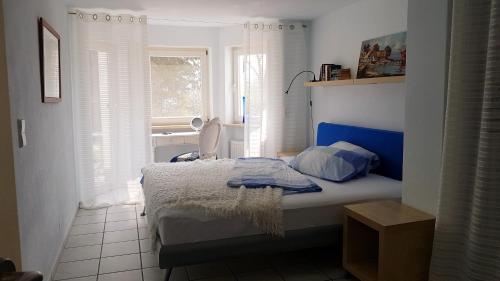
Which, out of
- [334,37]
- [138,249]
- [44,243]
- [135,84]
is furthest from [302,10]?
[44,243]

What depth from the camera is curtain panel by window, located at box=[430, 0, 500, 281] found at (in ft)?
6.20

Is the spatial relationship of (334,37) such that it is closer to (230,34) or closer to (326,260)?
(230,34)

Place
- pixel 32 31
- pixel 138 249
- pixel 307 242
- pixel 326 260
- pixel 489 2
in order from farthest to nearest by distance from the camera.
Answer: pixel 138 249, pixel 326 260, pixel 307 242, pixel 32 31, pixel 489 2

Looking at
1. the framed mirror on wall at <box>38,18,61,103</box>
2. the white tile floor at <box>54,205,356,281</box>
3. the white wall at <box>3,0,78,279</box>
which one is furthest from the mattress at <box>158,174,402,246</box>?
the framed mirror on wall at <box>38,18,61,103</box>

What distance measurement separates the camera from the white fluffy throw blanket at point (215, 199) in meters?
2.61

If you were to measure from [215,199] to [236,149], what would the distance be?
3.00 m

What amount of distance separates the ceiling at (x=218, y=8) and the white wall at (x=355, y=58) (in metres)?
0.20

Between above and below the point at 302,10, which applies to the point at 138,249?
below

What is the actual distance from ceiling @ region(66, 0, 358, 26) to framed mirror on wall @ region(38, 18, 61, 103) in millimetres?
1058

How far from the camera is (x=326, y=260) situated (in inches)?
121

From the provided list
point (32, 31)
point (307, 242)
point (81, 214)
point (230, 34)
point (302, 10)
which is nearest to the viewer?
point (32, 31)

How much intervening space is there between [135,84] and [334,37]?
2.40 m

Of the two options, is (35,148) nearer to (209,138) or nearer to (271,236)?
(271,236)

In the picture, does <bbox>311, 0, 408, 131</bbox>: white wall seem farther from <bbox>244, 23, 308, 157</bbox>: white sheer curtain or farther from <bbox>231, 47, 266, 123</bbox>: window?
<bbox>231, 47, 266, 123</bbox>: window
